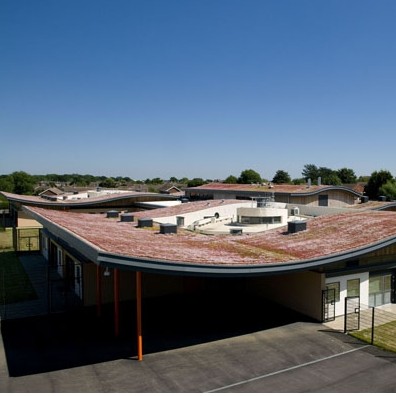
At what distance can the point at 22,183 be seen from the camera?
361 ft

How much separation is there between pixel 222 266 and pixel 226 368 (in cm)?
339

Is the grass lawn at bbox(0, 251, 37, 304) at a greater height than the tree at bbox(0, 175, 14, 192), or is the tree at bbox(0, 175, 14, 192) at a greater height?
the tree at bbox(0, 175, 14, 192)

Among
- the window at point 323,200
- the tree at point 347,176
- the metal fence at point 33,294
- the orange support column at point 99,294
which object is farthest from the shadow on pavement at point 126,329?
the tree at point 347,176

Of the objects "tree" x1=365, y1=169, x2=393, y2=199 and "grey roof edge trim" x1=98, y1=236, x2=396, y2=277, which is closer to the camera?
"grey roof edge trim" x1=98, y1=236, x2=396, y2=277

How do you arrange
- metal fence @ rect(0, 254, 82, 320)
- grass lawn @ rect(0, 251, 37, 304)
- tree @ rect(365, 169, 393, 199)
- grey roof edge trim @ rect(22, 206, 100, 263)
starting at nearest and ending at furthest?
1. grey roof edge trim @ rect(22, 206, 100, 263)
2. metal fence @ rect(0, 254, 82, 320)
3. grass lawn @ rect(0, 251, 37, 304)
4. tree @ rect(365, 169, 393, 199)

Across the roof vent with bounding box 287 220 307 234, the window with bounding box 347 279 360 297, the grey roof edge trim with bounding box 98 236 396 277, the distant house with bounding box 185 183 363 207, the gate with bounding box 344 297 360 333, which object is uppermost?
the distant house with bounding box 185 183 363 207

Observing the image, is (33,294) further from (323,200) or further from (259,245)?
(323,200)

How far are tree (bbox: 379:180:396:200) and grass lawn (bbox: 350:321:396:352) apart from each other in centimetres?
5936

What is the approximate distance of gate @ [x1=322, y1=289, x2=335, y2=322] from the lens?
18.5 m

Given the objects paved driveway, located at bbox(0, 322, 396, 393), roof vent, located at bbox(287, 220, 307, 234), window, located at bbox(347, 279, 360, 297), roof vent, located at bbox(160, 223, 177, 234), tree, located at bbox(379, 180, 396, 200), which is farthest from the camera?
tree, located at bbox(379, 180, 396, 200)

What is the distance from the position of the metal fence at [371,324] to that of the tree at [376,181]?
206 feet

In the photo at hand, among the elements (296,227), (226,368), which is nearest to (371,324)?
(296,227)

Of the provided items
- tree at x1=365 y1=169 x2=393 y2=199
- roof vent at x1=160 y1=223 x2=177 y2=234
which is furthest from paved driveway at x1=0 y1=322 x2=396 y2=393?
tree at x1=365 y1=169 x2=393 y2=199

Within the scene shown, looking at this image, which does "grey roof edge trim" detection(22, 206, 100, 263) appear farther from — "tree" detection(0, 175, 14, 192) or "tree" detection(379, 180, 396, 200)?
"tree" detection(0, 175, 14, 192)
